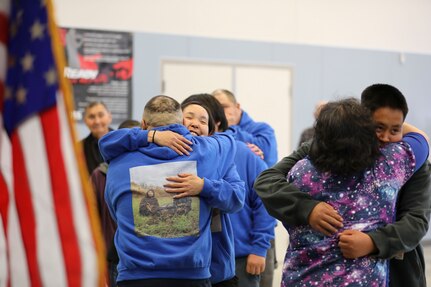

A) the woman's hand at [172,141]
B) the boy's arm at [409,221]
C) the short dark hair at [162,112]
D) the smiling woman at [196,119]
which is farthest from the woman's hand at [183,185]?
the boy's arm at [409,221]

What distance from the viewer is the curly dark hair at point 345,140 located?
2410mm

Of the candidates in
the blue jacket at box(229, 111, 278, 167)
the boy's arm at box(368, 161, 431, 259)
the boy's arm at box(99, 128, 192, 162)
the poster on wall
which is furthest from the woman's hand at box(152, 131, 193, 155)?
the poster on wall

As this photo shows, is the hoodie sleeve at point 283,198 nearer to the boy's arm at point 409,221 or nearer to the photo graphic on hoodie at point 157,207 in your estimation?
the boy's arm at point 409,221

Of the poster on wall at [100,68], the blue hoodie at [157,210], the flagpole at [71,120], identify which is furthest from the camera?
the poster on wall at [100,68]

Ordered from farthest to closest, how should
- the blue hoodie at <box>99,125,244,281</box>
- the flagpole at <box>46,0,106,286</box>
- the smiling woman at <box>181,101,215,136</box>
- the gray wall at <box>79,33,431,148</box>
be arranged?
the gray wall at <box>79,33,431,148</box>, the smiling woman at <box>181,101,215,136</box>, the blue hoodie at <box>99,125,244,281</box>, the flagpole at <box>46,0,106,286</box>

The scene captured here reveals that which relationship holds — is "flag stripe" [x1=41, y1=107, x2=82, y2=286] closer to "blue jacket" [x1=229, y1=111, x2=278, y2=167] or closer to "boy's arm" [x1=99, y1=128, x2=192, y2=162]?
"boy's arm" [x1=99, y1=128, x2=192, y2=162]

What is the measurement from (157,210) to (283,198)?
0.56 meters

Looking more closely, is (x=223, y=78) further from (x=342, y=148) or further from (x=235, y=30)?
(x=342, y=148)

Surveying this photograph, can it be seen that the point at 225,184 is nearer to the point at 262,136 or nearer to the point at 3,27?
the point at 3,27

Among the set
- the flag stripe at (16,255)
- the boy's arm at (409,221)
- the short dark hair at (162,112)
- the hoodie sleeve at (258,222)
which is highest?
the short dark hair at (162,112)

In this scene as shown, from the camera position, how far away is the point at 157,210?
9.11ft

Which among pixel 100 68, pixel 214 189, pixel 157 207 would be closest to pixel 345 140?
pixel 214 189

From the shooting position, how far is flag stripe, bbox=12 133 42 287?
67.4 inches

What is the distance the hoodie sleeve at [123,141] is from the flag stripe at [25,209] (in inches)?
42.8
